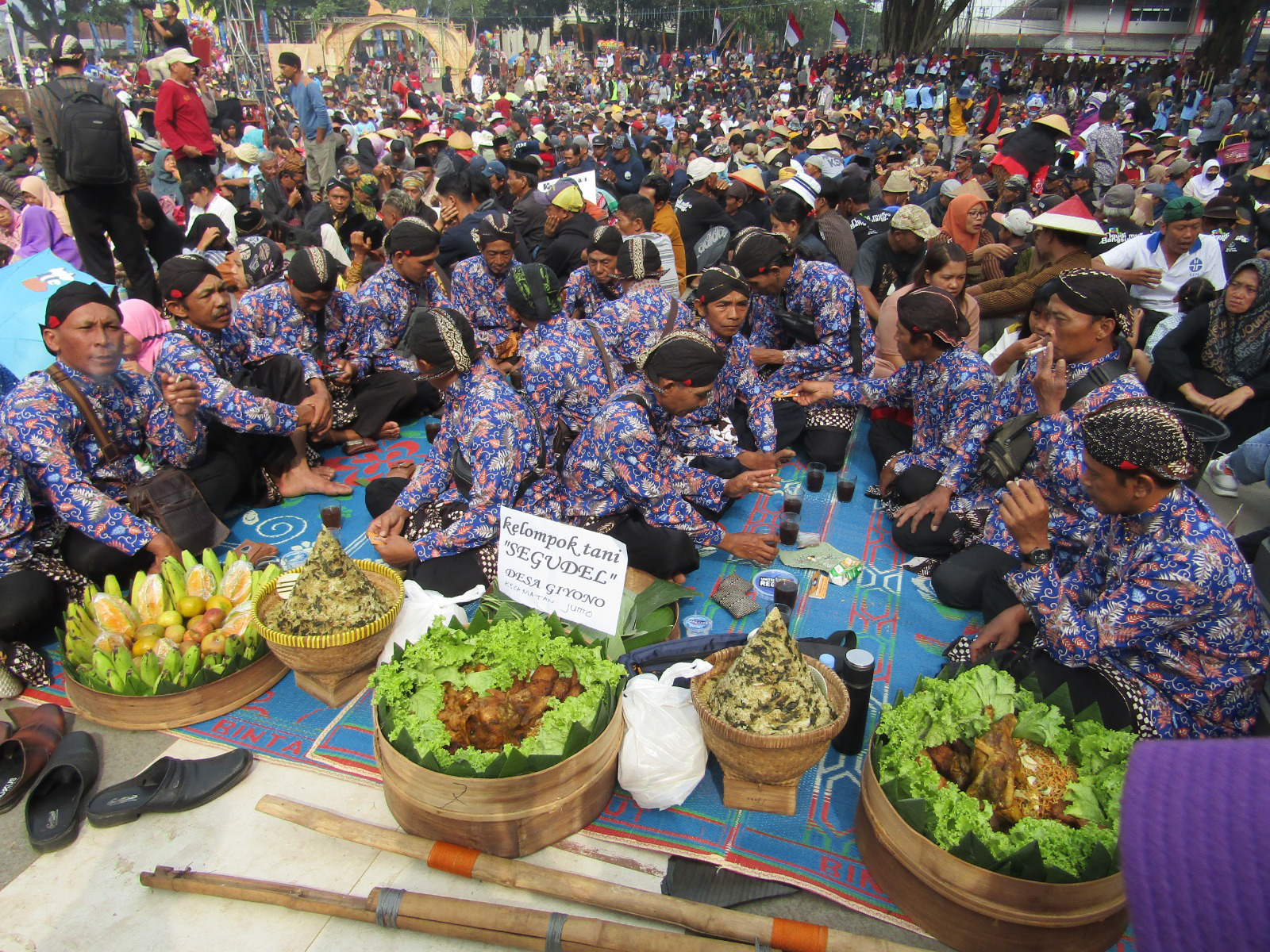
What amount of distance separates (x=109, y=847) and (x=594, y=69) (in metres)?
41.4

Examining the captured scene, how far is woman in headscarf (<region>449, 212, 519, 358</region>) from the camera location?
6.24 meters

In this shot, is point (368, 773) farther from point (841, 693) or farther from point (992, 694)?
point (992, 694)

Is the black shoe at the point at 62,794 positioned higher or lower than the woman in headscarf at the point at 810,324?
lower

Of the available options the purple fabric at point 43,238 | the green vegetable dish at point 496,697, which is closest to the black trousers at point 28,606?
the green vegetable dish at point 496,697

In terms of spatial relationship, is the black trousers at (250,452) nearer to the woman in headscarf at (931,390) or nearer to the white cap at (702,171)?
the woman in headscarf at (931,390)

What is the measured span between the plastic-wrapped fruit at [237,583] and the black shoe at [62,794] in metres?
0.84

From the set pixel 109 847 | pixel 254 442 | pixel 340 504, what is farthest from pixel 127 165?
pixel 109 847

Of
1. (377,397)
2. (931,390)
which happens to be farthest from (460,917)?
(377,397)

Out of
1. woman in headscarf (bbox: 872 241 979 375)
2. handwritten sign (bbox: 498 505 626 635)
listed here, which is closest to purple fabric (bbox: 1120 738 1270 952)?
handwritten sign (bbox: 498 505 626 635)

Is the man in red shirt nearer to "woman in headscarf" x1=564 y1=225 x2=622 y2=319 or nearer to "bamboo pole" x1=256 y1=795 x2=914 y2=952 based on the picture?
"woman in headscarf" x1=564 y1=225 x2=622 y2=319

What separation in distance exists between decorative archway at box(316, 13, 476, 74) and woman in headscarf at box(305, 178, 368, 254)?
1071 inches

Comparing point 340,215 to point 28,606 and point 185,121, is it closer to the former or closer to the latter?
point 185,121

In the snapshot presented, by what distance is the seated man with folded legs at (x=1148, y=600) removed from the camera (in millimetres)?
2633

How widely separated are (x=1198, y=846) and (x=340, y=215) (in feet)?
29.5
